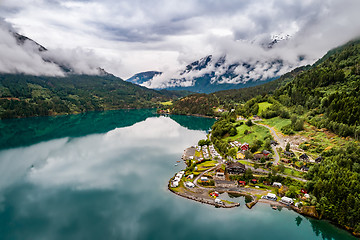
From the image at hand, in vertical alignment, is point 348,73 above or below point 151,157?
above

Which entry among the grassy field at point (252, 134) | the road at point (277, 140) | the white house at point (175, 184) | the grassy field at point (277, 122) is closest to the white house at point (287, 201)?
the road at point (277, 140)

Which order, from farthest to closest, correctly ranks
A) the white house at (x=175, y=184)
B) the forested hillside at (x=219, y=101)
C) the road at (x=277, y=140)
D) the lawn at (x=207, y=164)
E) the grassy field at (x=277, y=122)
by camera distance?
the forested hillside at (x=219, y=101) → the grassy field at (x=277, y=122) → the lawn at (x=207, y=164) → the road at (x=277, y=140) → the white house at (x=175, y=184)

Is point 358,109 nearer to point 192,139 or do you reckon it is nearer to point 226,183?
point 226,183

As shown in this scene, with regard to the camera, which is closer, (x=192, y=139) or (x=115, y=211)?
(x=115, y=211)

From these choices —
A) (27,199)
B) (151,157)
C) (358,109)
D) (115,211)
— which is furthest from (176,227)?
(358,109)

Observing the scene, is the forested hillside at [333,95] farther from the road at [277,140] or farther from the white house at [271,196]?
the white house at [271,196]

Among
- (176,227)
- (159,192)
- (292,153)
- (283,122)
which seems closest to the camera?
(176,227)

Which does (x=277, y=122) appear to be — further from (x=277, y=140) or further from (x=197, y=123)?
(x=197, y=123)
